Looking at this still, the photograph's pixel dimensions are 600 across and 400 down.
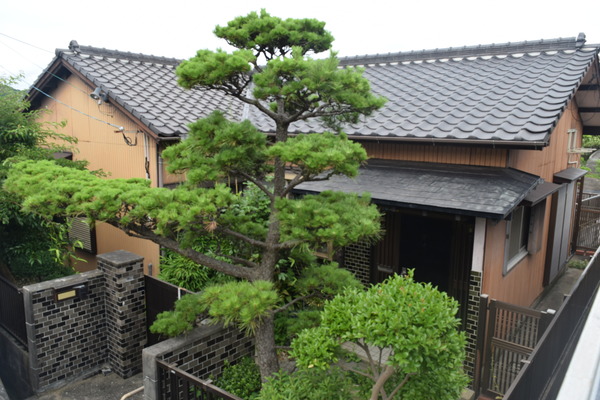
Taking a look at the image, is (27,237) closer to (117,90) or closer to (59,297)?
(59,297)

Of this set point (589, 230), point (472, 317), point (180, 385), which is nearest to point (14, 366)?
point (180, 385)

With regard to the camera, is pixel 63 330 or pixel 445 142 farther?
pixel 445 142

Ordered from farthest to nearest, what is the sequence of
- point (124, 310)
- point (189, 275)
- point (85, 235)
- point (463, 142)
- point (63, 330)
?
point (85, 235)
point (189, 275)
point (463, 142)
point (124, 310)
point (63, 330)

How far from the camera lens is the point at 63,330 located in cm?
696

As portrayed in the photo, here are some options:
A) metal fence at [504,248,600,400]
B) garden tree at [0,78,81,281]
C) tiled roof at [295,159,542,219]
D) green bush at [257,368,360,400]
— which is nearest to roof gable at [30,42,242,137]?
garden tree at [0,78,81,281]

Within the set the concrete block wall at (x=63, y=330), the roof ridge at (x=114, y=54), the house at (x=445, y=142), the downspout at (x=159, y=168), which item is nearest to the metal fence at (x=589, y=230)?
the house at (x=445, y=142)

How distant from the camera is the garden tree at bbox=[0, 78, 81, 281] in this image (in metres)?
8.49

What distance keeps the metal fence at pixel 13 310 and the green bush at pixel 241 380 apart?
3.42m

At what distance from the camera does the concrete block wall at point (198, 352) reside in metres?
5.32

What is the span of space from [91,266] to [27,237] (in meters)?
3.33

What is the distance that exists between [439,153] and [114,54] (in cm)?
883

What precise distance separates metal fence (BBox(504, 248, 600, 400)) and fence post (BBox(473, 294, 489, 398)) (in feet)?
3.57

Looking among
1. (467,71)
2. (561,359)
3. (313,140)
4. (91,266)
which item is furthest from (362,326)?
(91,266)

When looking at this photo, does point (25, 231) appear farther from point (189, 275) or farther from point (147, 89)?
point (147, 89)
